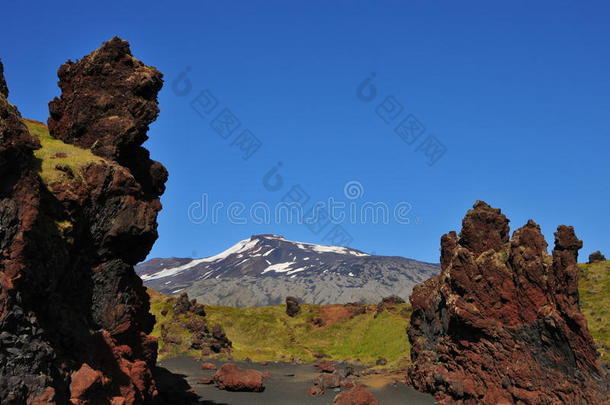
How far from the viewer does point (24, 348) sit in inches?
696

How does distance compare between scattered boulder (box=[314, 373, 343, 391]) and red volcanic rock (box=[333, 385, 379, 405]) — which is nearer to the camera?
red volcanic rock (box=[333, 385, 379, 405])

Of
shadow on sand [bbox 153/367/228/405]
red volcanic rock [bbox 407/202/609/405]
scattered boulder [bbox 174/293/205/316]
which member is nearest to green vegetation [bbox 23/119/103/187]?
shadow on sand [bbox 153/367/228/405]

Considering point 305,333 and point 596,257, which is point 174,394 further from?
point 596,257

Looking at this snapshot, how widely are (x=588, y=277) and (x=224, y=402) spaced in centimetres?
7414

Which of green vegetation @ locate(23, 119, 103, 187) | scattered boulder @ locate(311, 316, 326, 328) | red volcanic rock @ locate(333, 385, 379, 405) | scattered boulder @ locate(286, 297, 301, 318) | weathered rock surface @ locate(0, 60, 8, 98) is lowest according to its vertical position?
red volcanic rock @ locate(333, 385, 379, 405)

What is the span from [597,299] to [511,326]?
163 feet

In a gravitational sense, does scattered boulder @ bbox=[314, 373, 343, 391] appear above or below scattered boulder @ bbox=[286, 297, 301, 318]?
below

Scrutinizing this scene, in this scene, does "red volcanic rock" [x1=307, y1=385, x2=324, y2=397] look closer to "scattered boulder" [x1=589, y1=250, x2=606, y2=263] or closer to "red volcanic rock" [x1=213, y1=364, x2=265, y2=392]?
"red volcanic rock" [x1=213, y1=364, x2=265, y2=392]

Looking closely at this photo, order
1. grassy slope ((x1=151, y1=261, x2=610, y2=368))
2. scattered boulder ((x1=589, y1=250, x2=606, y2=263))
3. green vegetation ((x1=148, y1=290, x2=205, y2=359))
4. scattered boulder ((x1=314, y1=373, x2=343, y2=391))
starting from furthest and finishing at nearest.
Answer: scattered boulder ((x1=589, y1=250, x2=606, y2=263)) → green vegetation ((x1=148, y1=290, x2=205, y2=359)) → grassy slope ((x1=151, y1=261, x2=610, y2=368)) → scattered boulder ((x1=314, y1=373, x2=343, y2=391))

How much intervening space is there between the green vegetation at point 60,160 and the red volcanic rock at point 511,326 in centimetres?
2979

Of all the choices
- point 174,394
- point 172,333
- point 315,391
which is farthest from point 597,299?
point 172,333

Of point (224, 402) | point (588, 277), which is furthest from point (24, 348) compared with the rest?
point (588, 277)

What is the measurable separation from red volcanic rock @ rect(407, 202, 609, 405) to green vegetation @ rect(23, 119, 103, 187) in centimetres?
2979

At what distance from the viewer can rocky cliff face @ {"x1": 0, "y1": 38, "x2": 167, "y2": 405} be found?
1814cm
